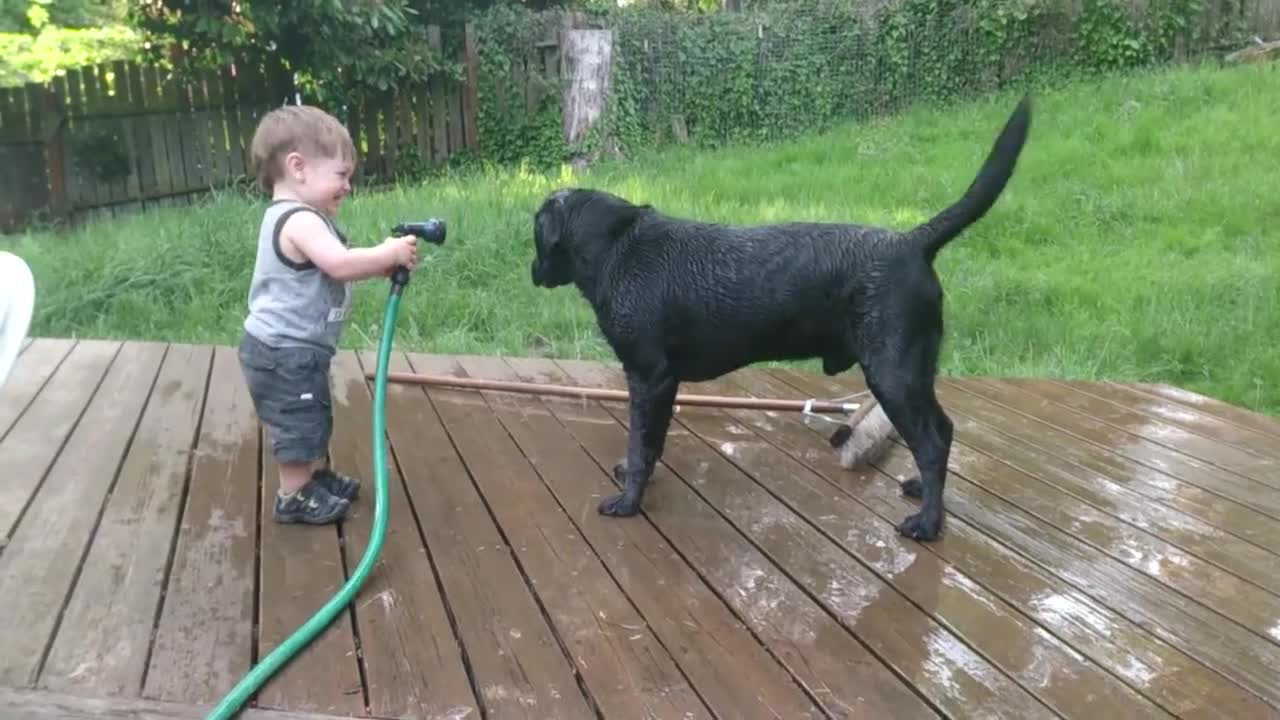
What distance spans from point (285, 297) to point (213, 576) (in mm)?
714

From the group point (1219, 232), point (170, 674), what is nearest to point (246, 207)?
point (170, 674)

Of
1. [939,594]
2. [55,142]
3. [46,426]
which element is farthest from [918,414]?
[55,142]

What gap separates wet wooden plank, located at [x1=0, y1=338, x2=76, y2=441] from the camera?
138 inches

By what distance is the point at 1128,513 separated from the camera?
113 inches

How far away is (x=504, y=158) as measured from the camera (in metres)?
11.0

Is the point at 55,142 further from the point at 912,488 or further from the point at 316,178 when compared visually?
the point at 912,488

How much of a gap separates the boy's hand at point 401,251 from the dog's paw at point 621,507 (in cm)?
81

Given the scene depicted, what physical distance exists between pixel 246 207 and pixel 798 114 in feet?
22.8

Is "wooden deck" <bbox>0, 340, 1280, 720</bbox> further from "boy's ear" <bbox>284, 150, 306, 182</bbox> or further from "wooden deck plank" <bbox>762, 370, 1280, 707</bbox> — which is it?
"boy's ear" <bbox>284, 150, 306, 182</bbox>

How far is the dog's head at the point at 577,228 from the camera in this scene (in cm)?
284

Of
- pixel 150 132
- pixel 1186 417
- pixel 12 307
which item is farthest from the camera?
pixel 150 132

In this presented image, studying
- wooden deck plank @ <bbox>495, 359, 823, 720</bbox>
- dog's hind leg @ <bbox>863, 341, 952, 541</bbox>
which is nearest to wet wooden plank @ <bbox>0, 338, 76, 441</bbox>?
wooden deck plank @ <bbox>495, 359, 823, 720</bbox>

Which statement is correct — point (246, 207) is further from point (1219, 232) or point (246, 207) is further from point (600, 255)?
point (1219, 232)

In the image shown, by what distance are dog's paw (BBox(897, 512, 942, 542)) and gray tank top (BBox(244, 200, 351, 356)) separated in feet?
5.19
